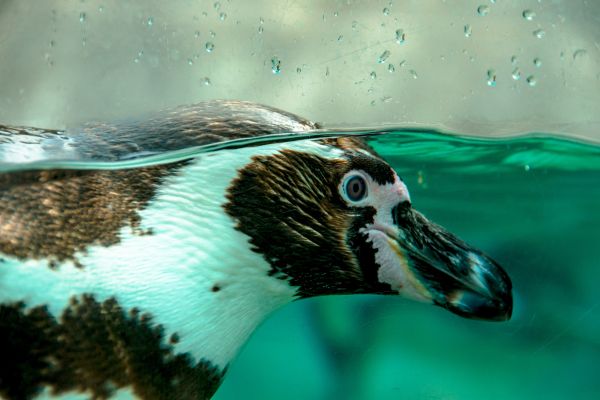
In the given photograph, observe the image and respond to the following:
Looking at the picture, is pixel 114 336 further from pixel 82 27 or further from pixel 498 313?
pixel 498 313

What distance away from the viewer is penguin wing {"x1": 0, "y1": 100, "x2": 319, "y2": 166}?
4.27 ft

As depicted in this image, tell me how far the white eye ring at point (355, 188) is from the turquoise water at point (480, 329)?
164 centimetres

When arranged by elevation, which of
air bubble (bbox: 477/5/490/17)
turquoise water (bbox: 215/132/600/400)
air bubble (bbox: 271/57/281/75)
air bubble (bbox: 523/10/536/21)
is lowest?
turquoise water (bbox: 215/132/600/400)

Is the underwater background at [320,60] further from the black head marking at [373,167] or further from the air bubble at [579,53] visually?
the black head marking at [373,167]

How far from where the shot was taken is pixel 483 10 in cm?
107

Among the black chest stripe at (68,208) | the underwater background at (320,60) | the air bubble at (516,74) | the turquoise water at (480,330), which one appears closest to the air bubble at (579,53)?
the underwater background at (320,60)

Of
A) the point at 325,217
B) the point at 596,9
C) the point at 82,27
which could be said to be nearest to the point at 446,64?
the point at 596,9

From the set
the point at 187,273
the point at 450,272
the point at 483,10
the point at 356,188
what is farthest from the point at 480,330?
the point at 483,10

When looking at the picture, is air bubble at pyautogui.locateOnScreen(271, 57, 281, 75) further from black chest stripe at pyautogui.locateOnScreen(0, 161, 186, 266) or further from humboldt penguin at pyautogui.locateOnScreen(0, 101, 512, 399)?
black chest stripe at pyautogui.locateOnScreen(0, 161, 186, 266)

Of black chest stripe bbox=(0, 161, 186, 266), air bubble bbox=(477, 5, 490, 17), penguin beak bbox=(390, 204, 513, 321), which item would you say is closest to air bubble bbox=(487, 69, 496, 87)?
air bubble bbox=(477, 5, 490, 17)

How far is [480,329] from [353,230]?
222 centimetres

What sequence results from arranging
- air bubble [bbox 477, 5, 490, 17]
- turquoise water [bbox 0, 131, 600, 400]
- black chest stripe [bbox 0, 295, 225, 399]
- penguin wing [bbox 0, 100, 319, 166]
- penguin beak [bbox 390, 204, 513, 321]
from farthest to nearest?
turquoise water [bbox 0, 131, 600, 400] < penguin beak [bbox 390, 204, 513, 321] < penguin wing [bbox 0, 100, 319, 166] < black chest stripe [bbox 0, 295, 225, 399] < air bubble [bbox 477, 5, 490, 17]

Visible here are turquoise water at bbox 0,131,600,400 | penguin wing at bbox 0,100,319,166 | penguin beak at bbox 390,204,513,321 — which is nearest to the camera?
penguin wing at bbox 0,100,319,166

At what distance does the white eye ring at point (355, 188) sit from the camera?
4.99 feet
